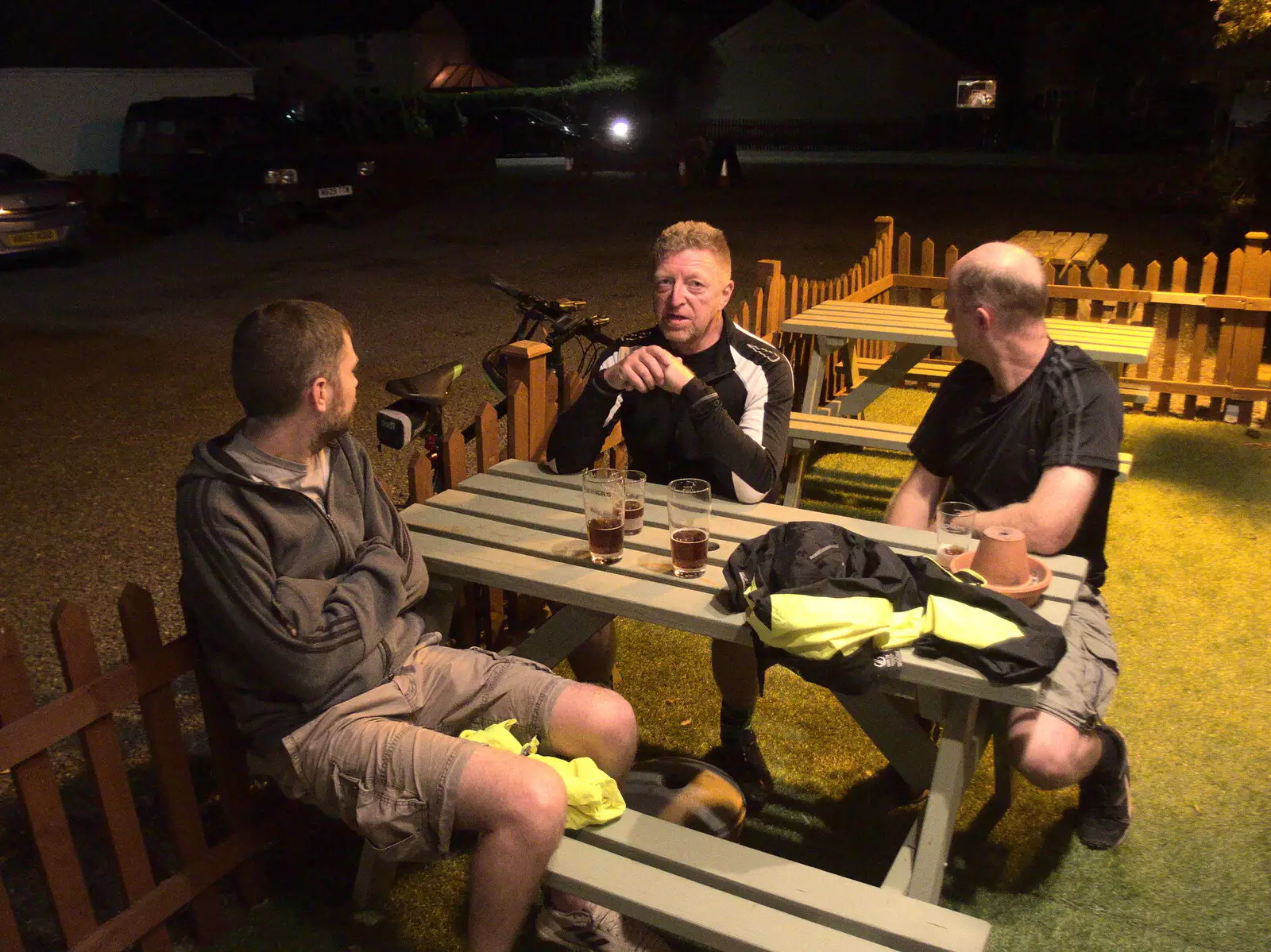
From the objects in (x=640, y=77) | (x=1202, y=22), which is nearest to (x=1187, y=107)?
(x=1202, y=22)

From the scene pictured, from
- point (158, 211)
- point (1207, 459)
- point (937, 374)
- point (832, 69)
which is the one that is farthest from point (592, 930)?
point (832, 69)

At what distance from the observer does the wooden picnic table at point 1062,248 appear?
712 cm

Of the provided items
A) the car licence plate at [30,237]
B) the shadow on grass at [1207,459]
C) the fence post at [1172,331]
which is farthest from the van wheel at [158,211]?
the shadow on grass at [1207,459]

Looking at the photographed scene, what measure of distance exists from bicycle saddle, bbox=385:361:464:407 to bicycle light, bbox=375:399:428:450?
0.03 metres

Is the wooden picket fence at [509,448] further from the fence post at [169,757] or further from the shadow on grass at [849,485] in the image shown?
the shadow on grass at [849,485]

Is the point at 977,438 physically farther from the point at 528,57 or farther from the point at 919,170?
the point at 528,57

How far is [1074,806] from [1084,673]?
72 cm

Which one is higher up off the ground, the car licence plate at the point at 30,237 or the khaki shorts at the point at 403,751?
the car licence plate at the point at 30,237

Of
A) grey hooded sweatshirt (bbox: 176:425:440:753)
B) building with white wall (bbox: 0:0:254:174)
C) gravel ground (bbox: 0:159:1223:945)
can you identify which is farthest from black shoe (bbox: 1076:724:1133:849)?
building with white wall (bbox: 0:0:254:174)

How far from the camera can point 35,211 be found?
12.5m

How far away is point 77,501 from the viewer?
5734 millimetres

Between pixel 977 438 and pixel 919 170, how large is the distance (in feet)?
86.3

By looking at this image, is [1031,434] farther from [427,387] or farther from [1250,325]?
[1250,325]

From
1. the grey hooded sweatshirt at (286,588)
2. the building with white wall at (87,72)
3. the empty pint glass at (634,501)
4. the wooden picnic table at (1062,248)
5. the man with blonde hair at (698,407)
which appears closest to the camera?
the grey hooded sweatshirt at (286,588)
